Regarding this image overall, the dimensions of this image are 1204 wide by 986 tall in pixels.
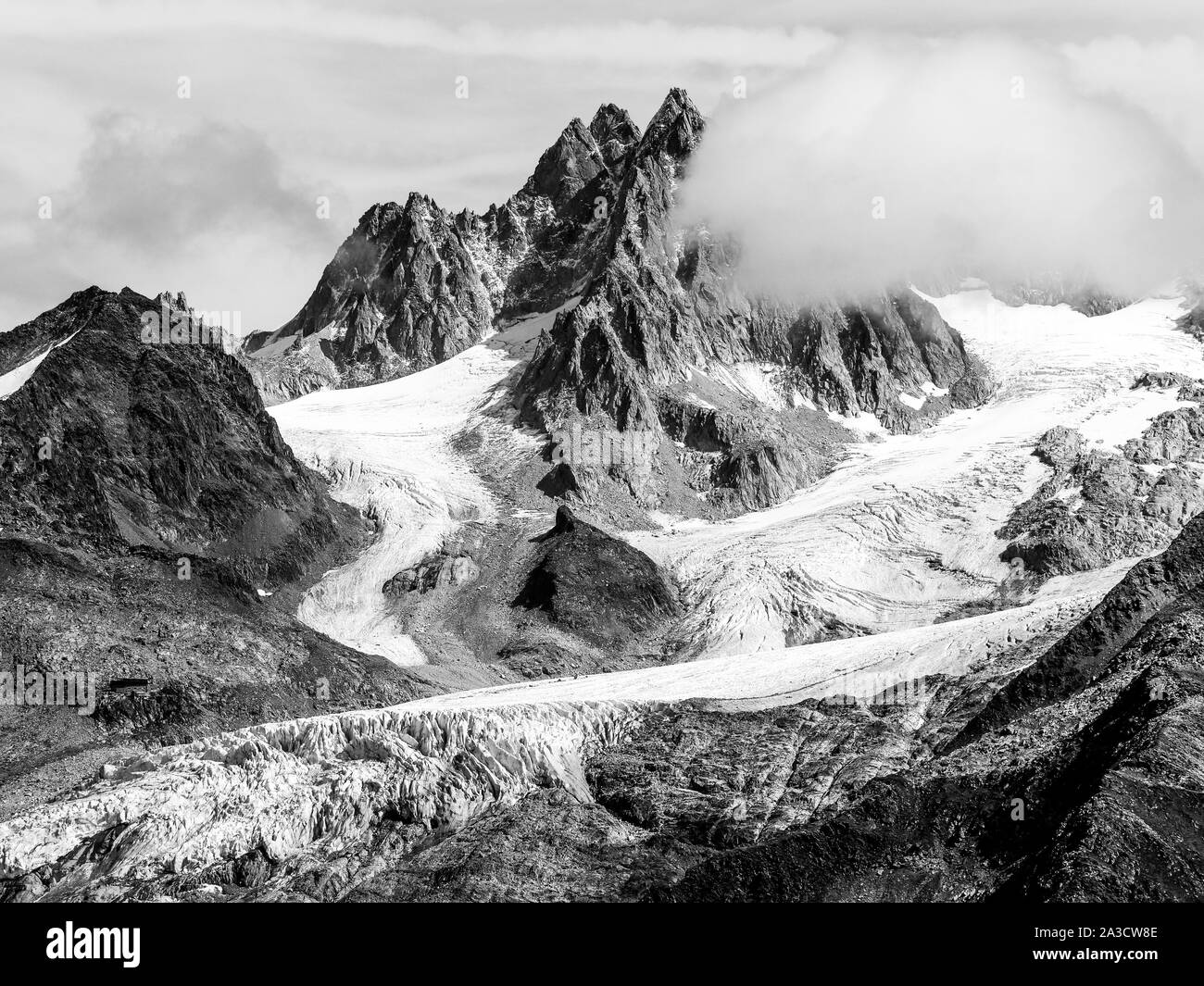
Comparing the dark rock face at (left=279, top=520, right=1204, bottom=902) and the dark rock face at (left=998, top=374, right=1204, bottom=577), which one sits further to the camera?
the dark rock face at (left=998, top=374, right=1204, bottom=577)

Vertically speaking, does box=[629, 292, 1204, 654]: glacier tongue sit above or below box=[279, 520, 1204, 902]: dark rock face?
above

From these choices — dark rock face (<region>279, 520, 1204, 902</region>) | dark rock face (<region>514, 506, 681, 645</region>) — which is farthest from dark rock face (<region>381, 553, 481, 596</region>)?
dark rock face (<region>279, 520, 1204, 902</region>)

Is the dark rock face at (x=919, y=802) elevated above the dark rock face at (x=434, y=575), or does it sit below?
below

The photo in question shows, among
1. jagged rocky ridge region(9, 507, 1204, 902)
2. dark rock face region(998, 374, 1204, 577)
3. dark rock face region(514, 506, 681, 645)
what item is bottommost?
jagged rocky ridge region(9, 507, 1204, 902)

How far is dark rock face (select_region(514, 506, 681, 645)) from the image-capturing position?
147625 millimetres

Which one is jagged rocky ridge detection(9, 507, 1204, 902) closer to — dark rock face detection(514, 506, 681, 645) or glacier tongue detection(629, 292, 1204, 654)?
glacier tongue detection(629, 292, 1204, 654)

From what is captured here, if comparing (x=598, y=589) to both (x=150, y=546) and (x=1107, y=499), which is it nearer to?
(x=150, y=546)

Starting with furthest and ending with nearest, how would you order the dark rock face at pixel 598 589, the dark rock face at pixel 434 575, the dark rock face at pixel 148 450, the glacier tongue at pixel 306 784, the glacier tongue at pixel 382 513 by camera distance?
→ the dark rock face at pixel 434 575, the dark rock face at pixel 598 589, the glacier tongue at pixel 382 513, the dark rock face at pixel 148 450, the glacier tongue at pixel 306 784

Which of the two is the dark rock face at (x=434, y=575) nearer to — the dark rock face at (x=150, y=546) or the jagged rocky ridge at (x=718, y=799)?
the dark rock face at (x=150, y=546)

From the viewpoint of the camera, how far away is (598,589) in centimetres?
15225

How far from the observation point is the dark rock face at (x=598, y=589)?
147625 millimetres

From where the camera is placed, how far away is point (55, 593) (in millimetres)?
109875

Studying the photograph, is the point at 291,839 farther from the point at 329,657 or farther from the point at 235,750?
the point at 329,657

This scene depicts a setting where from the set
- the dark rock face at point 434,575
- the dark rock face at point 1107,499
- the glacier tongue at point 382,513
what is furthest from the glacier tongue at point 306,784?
the dark rock face at point 1107,499
